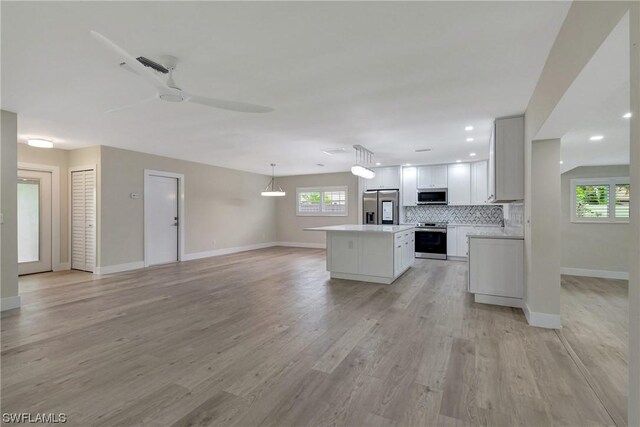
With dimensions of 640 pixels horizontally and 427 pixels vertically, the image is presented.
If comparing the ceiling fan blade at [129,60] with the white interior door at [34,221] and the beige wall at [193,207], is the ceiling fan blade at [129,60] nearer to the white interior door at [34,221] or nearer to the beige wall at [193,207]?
the beige wall at [193,207]

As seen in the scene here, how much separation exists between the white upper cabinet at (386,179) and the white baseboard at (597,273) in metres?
4.01

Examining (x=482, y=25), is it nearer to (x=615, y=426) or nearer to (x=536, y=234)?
(x=536, y=234)

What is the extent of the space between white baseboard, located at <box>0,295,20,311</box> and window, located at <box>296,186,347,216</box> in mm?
7094

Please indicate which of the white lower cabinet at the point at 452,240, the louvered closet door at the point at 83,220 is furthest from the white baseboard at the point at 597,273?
the louvered closet door at the point at 83,220

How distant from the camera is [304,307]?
370 cm

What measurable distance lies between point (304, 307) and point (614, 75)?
3409 mm

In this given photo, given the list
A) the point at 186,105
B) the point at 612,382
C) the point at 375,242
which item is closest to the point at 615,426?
the point at 612,382

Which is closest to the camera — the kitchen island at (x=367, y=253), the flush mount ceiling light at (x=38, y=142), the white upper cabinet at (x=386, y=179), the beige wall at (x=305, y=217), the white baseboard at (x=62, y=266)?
the kitchen island at (x=367, y=253)

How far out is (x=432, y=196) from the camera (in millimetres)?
7500

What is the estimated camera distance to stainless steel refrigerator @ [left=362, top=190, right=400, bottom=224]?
782 cm

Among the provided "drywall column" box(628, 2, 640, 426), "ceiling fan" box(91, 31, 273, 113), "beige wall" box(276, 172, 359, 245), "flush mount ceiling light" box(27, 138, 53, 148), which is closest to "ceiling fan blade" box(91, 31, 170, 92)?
"ceiling fan" box(91, 31, 273, 113)

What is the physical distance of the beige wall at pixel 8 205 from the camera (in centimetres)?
359

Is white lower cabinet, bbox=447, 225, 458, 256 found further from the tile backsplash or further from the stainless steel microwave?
the stainless steel microwave

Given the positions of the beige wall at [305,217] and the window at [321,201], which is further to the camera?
the window at [321,201]
